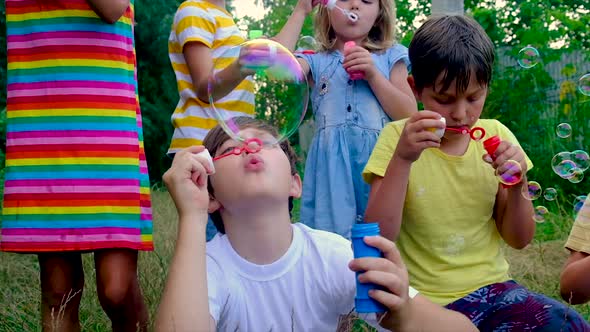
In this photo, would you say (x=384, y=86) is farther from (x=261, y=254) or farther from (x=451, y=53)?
(x=261, y=254)

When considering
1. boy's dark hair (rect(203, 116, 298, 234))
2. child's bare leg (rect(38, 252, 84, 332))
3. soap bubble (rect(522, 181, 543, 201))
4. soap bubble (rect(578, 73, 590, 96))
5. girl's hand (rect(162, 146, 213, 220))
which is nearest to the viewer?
girl's hand (rect(162, 146, 213, 220))

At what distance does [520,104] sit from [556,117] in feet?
1.03

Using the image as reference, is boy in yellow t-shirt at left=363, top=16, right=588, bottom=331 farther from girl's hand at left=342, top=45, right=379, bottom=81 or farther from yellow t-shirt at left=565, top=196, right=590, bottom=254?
girl's hand at left=342, top=45, right=379, bottom=81

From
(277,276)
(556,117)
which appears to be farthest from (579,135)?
(277,276)

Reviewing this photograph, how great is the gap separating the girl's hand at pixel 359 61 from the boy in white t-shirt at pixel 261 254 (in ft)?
2.42

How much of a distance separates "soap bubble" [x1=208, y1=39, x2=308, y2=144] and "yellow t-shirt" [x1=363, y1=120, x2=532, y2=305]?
274 mm

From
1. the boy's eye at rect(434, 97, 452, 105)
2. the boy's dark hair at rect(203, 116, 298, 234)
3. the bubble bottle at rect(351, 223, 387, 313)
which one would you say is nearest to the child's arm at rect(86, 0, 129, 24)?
the boy's dark hair at rect(203, 116, 298, 234)

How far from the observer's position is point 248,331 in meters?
1.87

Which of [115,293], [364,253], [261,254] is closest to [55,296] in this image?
[115,293]

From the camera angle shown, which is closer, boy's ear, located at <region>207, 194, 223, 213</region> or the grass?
boy's ear, located at <region>207, 194, 223, 213</region>

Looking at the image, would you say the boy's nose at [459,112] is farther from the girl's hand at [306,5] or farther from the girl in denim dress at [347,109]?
the girl's hand at [306,5]

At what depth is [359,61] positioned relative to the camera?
2.58 meters

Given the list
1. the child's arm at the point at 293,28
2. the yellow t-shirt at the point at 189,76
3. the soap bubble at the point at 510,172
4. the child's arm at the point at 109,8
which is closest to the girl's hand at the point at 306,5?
the child's arm at the point at 293,28

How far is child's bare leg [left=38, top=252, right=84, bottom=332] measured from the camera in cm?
230
